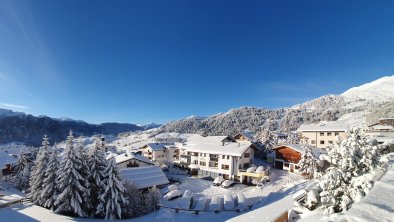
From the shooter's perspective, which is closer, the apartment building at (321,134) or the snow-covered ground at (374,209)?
the snow-covered ground at (374,209)

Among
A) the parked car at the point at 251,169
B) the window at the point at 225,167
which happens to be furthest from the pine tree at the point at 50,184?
the parked car at the point at 251,169

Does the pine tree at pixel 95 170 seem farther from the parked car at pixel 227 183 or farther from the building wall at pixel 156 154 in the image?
the building wall at pixel 156 154

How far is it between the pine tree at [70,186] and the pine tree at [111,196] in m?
2.84

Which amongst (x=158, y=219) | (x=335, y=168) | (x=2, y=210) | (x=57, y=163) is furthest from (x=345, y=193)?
(x=2, y=210)

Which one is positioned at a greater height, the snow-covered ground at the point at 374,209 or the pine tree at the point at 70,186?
the snow-covered ground at the point at 374,209

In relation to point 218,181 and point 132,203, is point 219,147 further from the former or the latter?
point 132,203

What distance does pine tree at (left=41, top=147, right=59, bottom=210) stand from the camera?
3725 centimetres

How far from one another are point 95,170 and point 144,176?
1464cm

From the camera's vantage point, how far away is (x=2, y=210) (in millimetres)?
36250

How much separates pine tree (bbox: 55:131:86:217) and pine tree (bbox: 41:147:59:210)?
1114 millimetres

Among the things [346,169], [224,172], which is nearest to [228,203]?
[224,172]

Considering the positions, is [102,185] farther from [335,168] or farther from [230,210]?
[335,168]

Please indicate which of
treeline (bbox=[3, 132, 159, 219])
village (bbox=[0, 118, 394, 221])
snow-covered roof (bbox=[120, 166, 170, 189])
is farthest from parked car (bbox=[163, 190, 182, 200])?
treeline (bbox=[3, 132, 159, 219])

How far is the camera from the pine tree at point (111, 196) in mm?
35688
